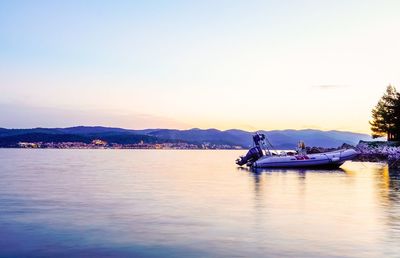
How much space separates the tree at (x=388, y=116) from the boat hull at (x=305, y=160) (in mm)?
31553

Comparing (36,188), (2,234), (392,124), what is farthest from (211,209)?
(392,124)

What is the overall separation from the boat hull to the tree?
31553mm

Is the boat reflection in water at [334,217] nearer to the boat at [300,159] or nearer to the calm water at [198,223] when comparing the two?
the calm water at [198,223]

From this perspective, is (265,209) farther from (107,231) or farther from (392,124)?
(392,124)

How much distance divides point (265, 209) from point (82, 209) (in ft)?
33.3

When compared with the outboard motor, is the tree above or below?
above

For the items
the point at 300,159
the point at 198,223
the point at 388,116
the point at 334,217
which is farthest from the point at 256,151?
the point at 198,223

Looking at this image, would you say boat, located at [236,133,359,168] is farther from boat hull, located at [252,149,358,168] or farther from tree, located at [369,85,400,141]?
tree, located at [369,85,400,141]

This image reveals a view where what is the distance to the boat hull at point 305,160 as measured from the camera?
6906 centimetres

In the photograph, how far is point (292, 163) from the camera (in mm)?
69188

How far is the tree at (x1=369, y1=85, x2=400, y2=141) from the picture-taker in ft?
323

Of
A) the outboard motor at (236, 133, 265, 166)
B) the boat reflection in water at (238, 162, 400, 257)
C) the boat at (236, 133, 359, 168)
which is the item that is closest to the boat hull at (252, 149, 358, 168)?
the boat at (236, 133, 359, 168)

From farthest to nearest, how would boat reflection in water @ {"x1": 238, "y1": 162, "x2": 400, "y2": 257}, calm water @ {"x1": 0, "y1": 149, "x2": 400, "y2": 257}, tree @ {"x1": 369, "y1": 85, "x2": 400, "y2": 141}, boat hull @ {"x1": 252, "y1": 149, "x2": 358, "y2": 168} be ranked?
1. tree @ {"x1": 369, "y1": 85, "x2": 400, "y2": 141}
2. boat hull @ {"x1": 252, "y1": 149, "x2": 358, "y2": 168}
3. boat reflection in water @ {"x1": 238, "y1": 162, "x2": 400, "y2": 257}
4. calm water @ {"x1": 0, "y1": 149, "x2": 400, "y2": 257}

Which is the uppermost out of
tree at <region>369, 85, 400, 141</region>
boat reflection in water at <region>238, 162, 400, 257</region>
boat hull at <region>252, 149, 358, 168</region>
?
tree at <region>369, 85, 400, 141</region>
